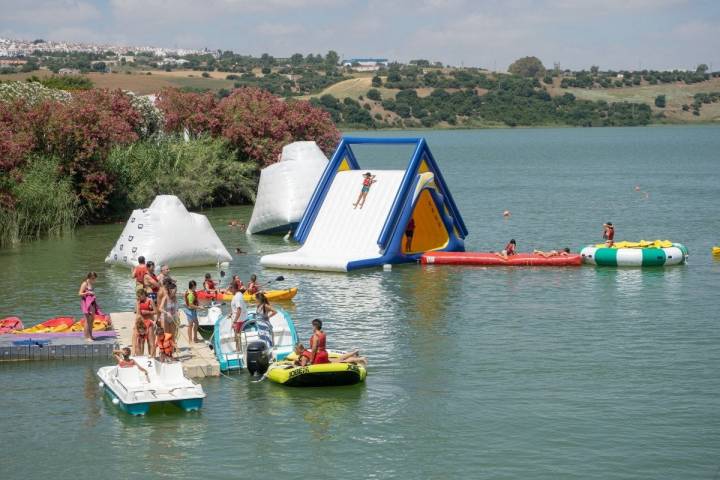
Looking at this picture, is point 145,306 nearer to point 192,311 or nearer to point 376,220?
point 192,311

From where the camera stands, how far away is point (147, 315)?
19.9 metres

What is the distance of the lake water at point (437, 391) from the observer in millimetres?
16094

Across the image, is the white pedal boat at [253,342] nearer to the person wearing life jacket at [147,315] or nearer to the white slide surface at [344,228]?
the person wearing life jacket at [147,315]

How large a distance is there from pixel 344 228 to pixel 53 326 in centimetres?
1179

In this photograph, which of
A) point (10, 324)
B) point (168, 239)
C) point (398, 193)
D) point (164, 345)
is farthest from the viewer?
point (398, 193)

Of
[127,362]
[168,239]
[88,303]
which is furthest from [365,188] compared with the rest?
[127,362]

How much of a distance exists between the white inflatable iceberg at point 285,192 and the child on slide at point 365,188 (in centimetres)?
628

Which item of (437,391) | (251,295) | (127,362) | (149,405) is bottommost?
(437,391)

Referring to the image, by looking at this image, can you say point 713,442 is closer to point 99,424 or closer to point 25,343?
point 99,424

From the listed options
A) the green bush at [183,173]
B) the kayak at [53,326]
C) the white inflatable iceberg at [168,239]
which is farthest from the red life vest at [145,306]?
the green bush at [183,173]

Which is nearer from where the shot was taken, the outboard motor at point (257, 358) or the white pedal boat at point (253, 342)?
the outboard motor at point (257, 358)

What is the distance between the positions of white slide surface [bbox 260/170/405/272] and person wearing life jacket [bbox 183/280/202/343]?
31.1ft

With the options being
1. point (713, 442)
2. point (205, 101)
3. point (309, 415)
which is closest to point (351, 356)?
point (309, 415)

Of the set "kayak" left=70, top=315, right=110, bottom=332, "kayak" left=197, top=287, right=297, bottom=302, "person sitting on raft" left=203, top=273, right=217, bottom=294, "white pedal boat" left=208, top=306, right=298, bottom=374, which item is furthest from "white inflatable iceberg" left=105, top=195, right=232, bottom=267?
"white pedal boat" left=208, top=306, right=298, bottom=374
